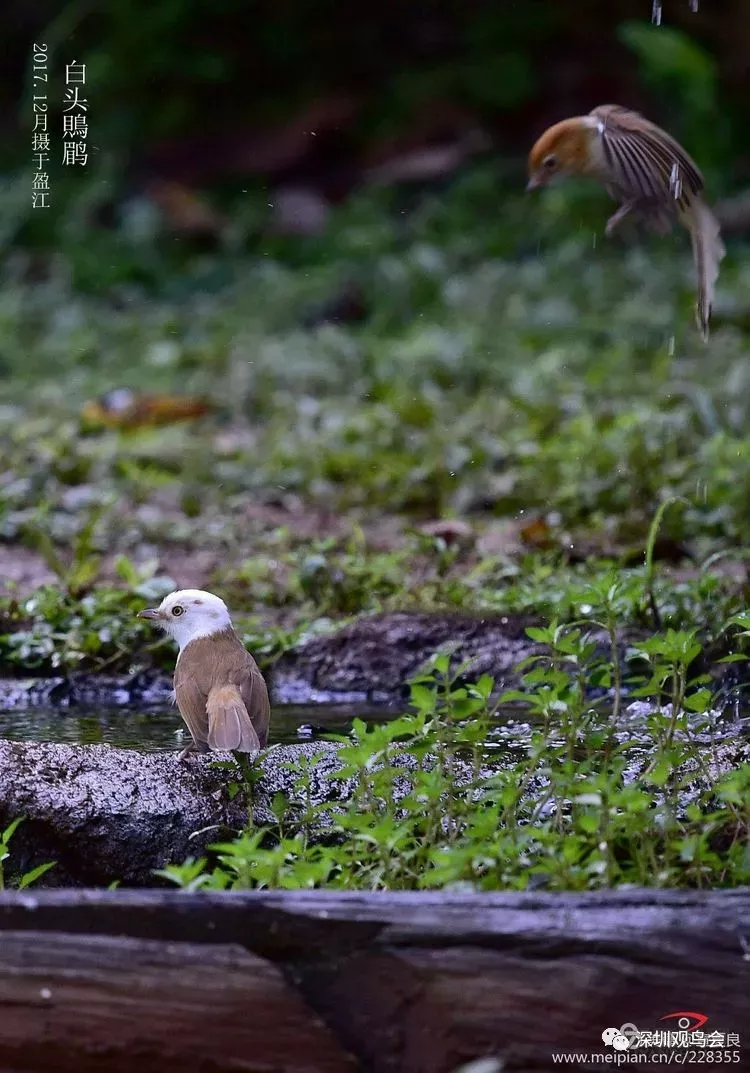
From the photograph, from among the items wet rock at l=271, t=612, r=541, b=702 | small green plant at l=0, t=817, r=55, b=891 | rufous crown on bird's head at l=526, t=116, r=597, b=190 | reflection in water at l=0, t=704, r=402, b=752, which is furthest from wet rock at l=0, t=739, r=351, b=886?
rufous crown on bird's head at l=526, t=116, r=597, b=190

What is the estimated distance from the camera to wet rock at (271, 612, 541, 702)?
443cm

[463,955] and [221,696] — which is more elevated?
[463,955]

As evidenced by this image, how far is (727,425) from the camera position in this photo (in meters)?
6.80

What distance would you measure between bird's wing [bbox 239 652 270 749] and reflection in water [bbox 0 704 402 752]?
0.36 meters

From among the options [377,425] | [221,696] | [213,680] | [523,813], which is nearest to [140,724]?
[213,680]

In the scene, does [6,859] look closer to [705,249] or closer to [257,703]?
[257,703]

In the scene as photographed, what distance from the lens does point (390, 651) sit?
4.50 meters

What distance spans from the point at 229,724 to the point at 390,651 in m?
1.59

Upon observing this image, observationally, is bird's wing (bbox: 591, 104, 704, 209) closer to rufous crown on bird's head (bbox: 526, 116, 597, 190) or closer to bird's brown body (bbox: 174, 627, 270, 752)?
rufous crown on bird's head (bbox: 526, 116, 597, 190)

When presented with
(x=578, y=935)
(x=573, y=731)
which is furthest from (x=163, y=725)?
(x=578, y=935)

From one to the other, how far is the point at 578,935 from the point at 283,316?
896 cm

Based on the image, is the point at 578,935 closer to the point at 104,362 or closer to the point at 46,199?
the point at 104,362

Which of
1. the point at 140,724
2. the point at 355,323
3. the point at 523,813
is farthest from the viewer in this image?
the point at 355,323

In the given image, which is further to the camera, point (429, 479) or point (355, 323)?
point (355, 323)
